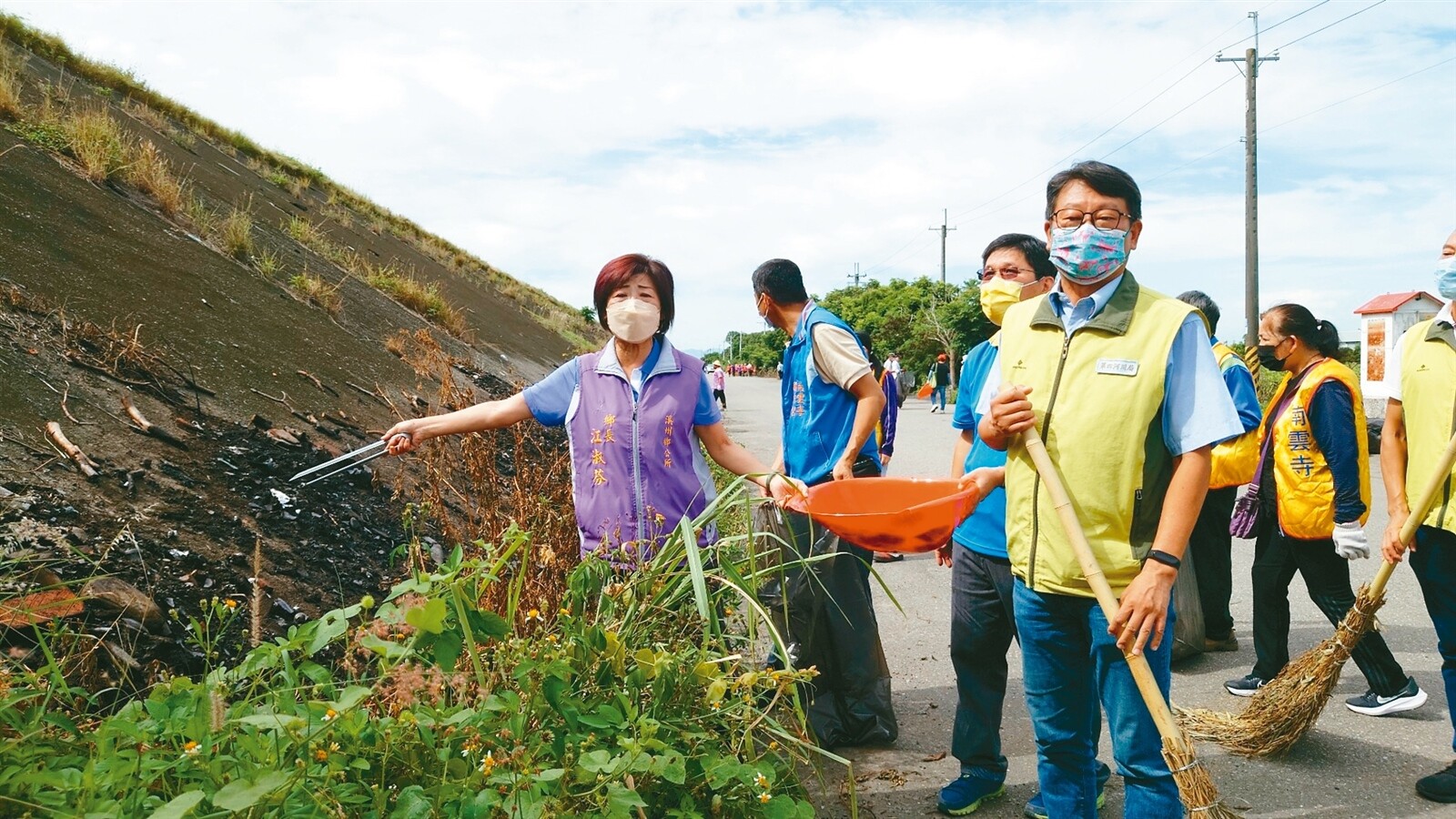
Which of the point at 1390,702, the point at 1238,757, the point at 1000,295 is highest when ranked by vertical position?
the point at 1000,295

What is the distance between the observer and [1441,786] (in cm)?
346

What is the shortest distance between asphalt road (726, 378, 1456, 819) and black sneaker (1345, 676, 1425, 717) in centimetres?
4

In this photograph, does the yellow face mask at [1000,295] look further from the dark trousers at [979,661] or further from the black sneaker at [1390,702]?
Result: the black sneaker at [1390,702]

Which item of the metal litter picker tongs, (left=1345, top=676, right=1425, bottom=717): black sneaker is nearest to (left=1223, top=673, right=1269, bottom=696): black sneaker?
(left=1345, top=676, right=1425, bottom=717): black sneaker

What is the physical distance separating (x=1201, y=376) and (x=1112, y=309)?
0.89ft

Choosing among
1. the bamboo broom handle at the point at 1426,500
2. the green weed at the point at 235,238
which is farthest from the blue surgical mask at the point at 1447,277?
the green weed at the point at 235,238

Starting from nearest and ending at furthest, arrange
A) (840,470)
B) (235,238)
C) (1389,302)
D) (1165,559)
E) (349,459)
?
1. (1165,559)
2. (840,470)
3. (349,459)
4. (235,238)
5. (1389,302)

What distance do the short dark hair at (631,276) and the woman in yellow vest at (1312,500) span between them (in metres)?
2.79

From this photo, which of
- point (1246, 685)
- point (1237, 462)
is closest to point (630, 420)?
point (1246, 685)

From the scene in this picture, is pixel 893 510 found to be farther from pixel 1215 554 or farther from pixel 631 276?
pixel 1215 554

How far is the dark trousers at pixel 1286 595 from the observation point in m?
4.32

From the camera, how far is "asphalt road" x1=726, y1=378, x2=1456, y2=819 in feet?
11.5

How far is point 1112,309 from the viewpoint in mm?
2520

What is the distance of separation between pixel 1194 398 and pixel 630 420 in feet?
5.76
